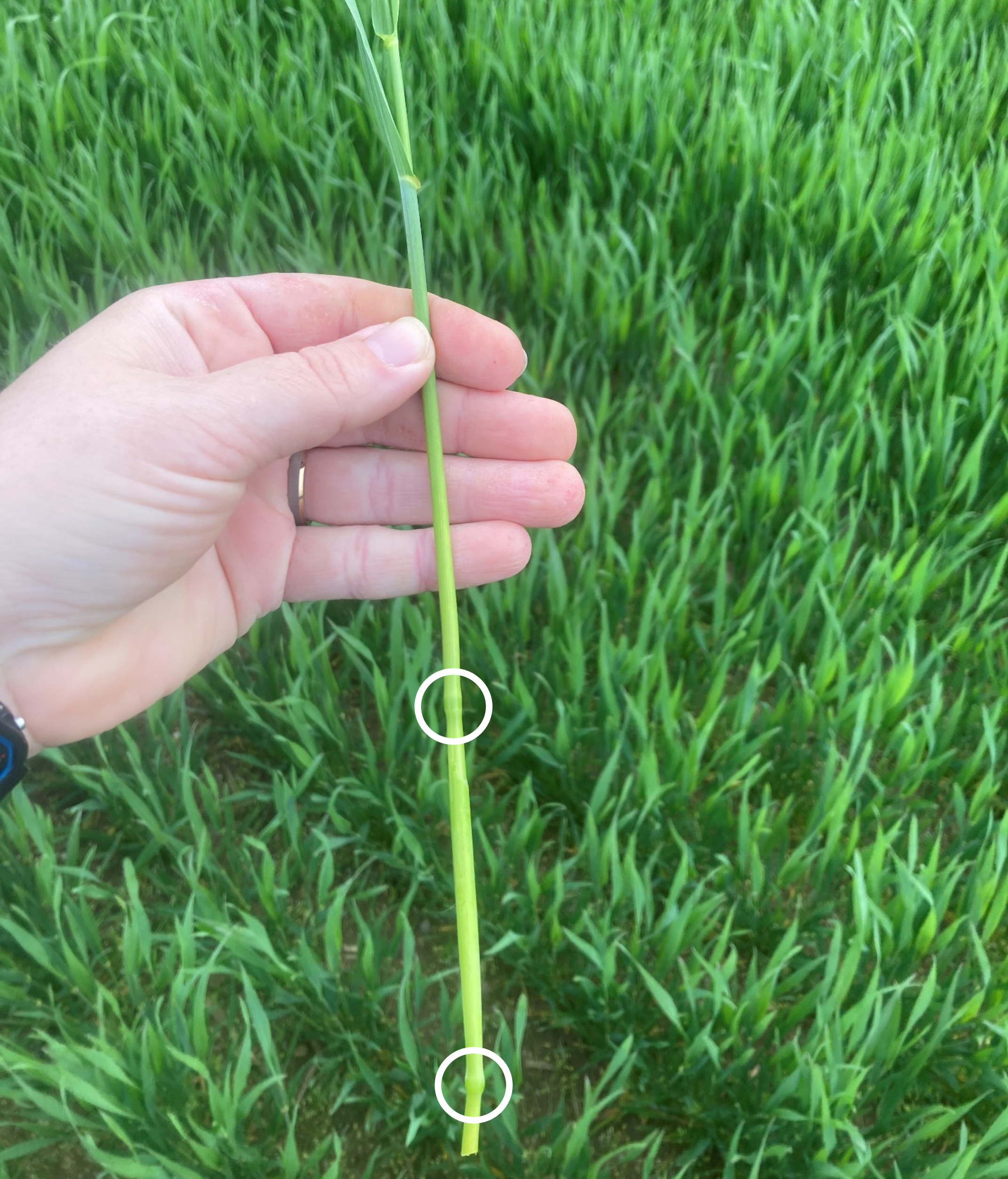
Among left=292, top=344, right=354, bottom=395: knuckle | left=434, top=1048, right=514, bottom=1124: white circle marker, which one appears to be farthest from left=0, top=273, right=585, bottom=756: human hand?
left=434, top=1048, right=514, bottom=1124: white circle marker

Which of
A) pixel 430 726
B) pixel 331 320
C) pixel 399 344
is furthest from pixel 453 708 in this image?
pixel 331 320

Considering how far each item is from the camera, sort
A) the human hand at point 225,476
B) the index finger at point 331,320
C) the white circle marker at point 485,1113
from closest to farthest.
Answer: the white circle marker at point 485,1113 → the human hand at point 225,476 → the index finger at point 331,320

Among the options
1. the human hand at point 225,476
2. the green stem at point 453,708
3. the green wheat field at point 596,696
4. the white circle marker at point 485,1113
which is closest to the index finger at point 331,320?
the human hand at point 225,476

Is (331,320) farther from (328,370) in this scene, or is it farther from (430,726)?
(430,726)

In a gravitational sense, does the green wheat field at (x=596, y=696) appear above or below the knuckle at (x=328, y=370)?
below

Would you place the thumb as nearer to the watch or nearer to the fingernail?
the fingernail

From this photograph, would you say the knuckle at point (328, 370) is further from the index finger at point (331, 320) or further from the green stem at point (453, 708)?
the index finger at point (331, 320)
